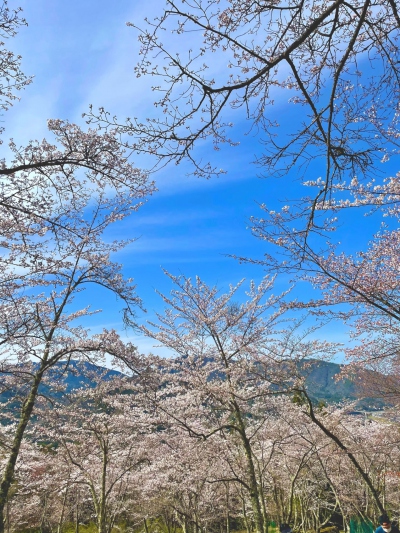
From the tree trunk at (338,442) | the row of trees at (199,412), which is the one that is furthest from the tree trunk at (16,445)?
the tree trunk at (338,442)

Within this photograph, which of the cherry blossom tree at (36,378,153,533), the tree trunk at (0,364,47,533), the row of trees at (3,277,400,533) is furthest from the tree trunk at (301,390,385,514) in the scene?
the tree trunk at (0,364,47,533)

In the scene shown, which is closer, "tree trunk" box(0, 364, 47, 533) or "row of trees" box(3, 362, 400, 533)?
"tree trunk" box(0, 364, 47, 533)

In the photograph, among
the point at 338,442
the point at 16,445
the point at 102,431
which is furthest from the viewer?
the point at 102,431

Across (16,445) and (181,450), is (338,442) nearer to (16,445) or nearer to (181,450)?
(181,450)

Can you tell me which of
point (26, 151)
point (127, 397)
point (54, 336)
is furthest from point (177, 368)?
point (26, 151)

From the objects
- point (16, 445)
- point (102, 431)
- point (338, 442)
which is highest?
point (102, 431)

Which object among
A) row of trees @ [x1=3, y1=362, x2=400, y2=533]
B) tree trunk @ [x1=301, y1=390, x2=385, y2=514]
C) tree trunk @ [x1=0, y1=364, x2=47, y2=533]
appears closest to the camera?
tree trunk @ [x1=0, y1=364, x2=47, y2=533]

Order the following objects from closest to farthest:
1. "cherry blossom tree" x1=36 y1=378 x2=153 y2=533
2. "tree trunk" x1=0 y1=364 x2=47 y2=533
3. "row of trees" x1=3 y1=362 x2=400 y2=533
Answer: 1. "tree trunk" x1=0 y1=364 x2=47 y2=533
2. "row of trees" x1=3 y1=362 x2=400 y2=533
3. "cherry blossom tree" x1=36 y1=378 x2=153 y2=533

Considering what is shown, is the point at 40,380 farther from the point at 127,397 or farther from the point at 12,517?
the point at 12,517

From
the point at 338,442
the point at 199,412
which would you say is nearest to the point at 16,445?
the point at 199,412

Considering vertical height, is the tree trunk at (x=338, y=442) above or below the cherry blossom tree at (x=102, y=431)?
below

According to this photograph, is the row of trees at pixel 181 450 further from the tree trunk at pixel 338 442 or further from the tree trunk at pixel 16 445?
the tree trunk at pixel 16 445

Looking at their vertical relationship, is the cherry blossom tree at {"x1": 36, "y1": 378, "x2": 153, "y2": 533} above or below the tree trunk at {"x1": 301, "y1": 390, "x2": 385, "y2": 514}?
above

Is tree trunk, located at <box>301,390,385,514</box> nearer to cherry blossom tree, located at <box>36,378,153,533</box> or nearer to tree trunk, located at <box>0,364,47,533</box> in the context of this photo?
cherry blossom tree, located at <box>36,378,153,533</box>
